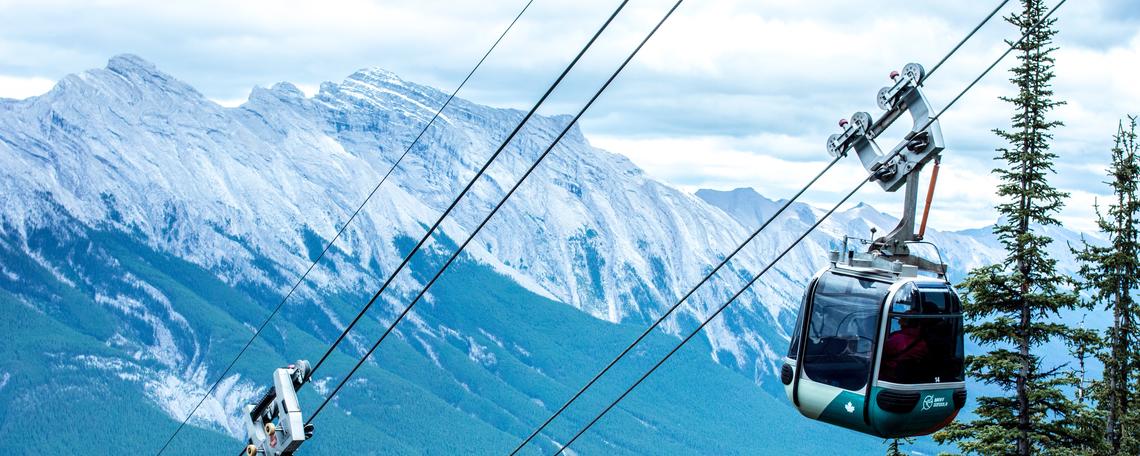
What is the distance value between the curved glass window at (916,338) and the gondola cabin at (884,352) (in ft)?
0.05

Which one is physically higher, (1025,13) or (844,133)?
(1025,13)

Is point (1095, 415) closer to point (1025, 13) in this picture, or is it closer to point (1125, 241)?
point (1125, 241)

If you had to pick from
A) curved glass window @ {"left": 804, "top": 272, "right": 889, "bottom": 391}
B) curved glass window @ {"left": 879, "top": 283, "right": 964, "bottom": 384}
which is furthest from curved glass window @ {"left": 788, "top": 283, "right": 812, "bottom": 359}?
curved glass window @ {"left": 879, "top": 283, "right": 964, "bottom": 384}

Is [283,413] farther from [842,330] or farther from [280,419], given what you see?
[842,330]

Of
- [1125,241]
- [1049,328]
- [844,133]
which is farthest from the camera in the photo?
[1125,241]

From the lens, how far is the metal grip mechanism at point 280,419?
653 inches

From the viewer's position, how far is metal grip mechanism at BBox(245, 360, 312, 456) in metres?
16.6

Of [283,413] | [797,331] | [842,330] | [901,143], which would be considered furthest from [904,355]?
[283,413]

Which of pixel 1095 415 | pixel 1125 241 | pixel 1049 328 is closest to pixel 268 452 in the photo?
pixel 1049 328

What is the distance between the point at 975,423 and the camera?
35.6 meters

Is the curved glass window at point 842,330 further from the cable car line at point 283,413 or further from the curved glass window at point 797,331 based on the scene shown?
the cable car line at point 283,413

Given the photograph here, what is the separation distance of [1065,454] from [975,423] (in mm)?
2436

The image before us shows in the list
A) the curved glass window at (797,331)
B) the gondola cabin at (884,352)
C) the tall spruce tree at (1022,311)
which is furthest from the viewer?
the tall spruce tree at (1022,311)

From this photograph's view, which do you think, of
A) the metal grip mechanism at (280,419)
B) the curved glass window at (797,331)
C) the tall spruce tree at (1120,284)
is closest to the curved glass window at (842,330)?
the curved glass window at (797,331)
